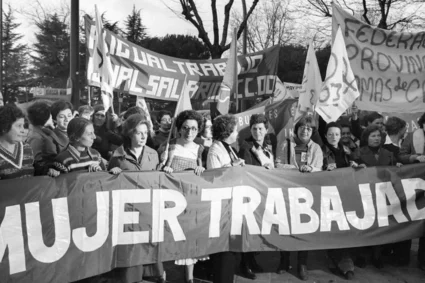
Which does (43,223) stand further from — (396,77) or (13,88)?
(13,88)

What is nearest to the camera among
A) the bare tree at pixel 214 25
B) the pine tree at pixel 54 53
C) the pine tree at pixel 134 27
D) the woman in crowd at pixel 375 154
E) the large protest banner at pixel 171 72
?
the woman in crowd at pixel 375 154

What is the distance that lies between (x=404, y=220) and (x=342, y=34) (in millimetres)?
2331

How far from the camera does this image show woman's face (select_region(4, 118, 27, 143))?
357 cm

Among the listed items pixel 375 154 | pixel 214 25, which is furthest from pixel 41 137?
pixel 214 25

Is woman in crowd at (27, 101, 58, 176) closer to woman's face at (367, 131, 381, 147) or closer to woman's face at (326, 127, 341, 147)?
woman's face at (326, 127, 341, 147)

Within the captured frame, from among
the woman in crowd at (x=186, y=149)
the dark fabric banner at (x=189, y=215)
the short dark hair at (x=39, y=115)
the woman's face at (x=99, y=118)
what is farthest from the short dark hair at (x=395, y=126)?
the short dark hair at (x=39, y=115)

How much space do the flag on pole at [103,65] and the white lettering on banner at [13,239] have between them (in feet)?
10.2

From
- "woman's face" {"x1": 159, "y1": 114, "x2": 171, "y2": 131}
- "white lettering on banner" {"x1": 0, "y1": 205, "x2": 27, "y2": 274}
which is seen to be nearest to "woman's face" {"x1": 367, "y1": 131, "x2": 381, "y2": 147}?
"woman's face" {"x1": 159, "y1": 114, "x2": 171, "y2": 131}

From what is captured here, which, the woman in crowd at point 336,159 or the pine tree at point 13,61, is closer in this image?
the woman in crowd at point 336,159

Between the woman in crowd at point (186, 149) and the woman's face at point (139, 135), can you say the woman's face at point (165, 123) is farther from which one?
the woman's face at point (139, 135)

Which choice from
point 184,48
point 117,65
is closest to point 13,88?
point 184,48

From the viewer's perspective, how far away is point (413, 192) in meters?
5.01

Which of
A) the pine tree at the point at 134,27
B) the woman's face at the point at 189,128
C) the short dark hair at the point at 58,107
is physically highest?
the pine tree at the point at 134,27

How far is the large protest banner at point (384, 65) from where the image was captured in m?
5.67
